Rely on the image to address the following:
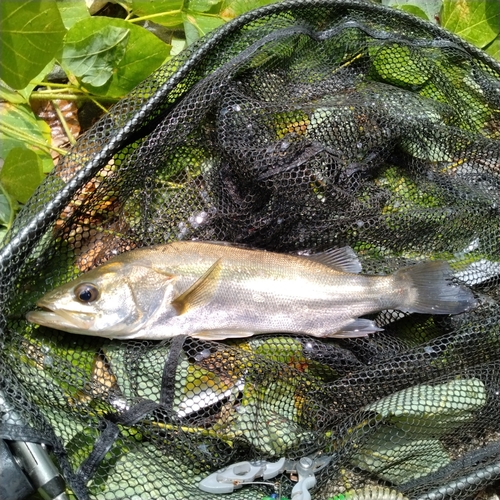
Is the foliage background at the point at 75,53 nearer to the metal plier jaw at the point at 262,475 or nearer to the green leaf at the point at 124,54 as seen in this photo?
the green leaf at the point at 124,54

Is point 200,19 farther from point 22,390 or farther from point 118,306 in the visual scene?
point 22,390

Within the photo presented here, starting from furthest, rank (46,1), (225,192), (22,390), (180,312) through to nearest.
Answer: (225,192) → (180,312) → (46,1) → (22,390)

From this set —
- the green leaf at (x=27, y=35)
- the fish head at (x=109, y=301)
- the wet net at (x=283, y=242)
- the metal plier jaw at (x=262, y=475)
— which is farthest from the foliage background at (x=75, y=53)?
the metal plier jaw at (x=262, y=475)

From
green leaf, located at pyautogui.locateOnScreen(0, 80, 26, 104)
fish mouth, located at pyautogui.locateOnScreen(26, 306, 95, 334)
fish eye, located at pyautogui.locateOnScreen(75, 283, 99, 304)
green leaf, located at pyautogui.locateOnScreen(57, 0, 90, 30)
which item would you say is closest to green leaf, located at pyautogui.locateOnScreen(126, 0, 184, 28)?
green leaf, located at pyautogui.locateOnScreen(57, 0, 90, 30)

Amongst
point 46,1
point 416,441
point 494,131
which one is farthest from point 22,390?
point 494,131

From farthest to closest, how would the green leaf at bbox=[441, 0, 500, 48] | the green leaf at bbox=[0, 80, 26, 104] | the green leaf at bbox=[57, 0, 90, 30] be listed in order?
1. the green leaf at bbox=[441, 0, 500, 48]
2. the green leaf at bbox=[57, 0, 90, 30]
3. the green leaf at bbox=[0, 80, 26, 104]

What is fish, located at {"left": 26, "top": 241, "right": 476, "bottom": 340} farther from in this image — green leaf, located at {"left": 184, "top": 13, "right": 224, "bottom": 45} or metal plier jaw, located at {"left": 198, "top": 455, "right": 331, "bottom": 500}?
green leaf, located at {"left": 184, "top": 13, "right": 224, "bottom": 45}

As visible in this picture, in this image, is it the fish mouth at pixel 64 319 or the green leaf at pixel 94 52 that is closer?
the fish mouth at pixel 64 319
